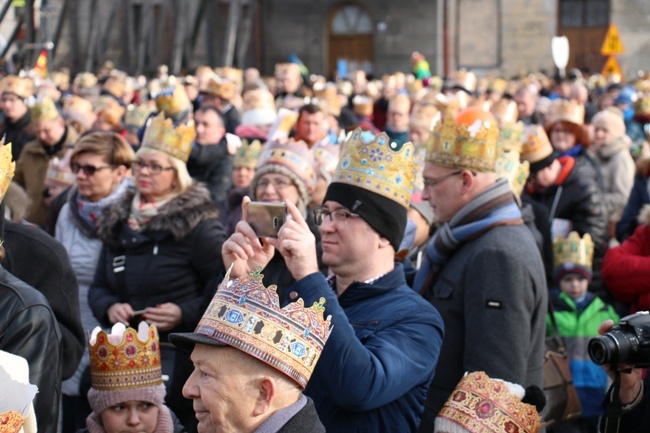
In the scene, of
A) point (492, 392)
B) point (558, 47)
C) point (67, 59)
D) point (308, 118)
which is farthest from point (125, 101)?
point (67, 59)

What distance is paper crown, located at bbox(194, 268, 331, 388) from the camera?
10.7 feet

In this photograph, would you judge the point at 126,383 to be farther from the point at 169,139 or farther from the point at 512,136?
the point at 512,136

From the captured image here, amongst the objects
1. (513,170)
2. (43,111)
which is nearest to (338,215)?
(513,170)

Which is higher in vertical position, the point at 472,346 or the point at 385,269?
the point at 385,269

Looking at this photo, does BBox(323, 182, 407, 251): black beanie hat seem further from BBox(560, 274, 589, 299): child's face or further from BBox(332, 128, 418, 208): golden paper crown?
BBox(560, 274, 589, 299): child's face

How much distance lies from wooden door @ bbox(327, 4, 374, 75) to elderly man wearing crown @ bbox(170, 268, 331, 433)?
32337mm

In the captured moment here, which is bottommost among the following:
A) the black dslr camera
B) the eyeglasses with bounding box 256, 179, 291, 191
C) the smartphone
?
the eyeglasses with bounding box 256, 179, 291, 191

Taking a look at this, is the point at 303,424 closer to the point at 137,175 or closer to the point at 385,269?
the point at 385,269

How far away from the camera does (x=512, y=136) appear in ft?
28.1

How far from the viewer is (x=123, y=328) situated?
16.5ft

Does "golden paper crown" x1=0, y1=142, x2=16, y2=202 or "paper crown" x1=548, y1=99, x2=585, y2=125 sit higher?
"golden paper crown" x1=0, y1=142, x2=16, y2=202

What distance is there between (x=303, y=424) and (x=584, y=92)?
14.6 metres

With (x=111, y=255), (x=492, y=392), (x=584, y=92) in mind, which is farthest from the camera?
(x=584, y=92)

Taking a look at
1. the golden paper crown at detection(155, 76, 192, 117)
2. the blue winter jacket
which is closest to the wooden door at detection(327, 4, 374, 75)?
the golden paper crown at detection(155, 76, 192, 117)
